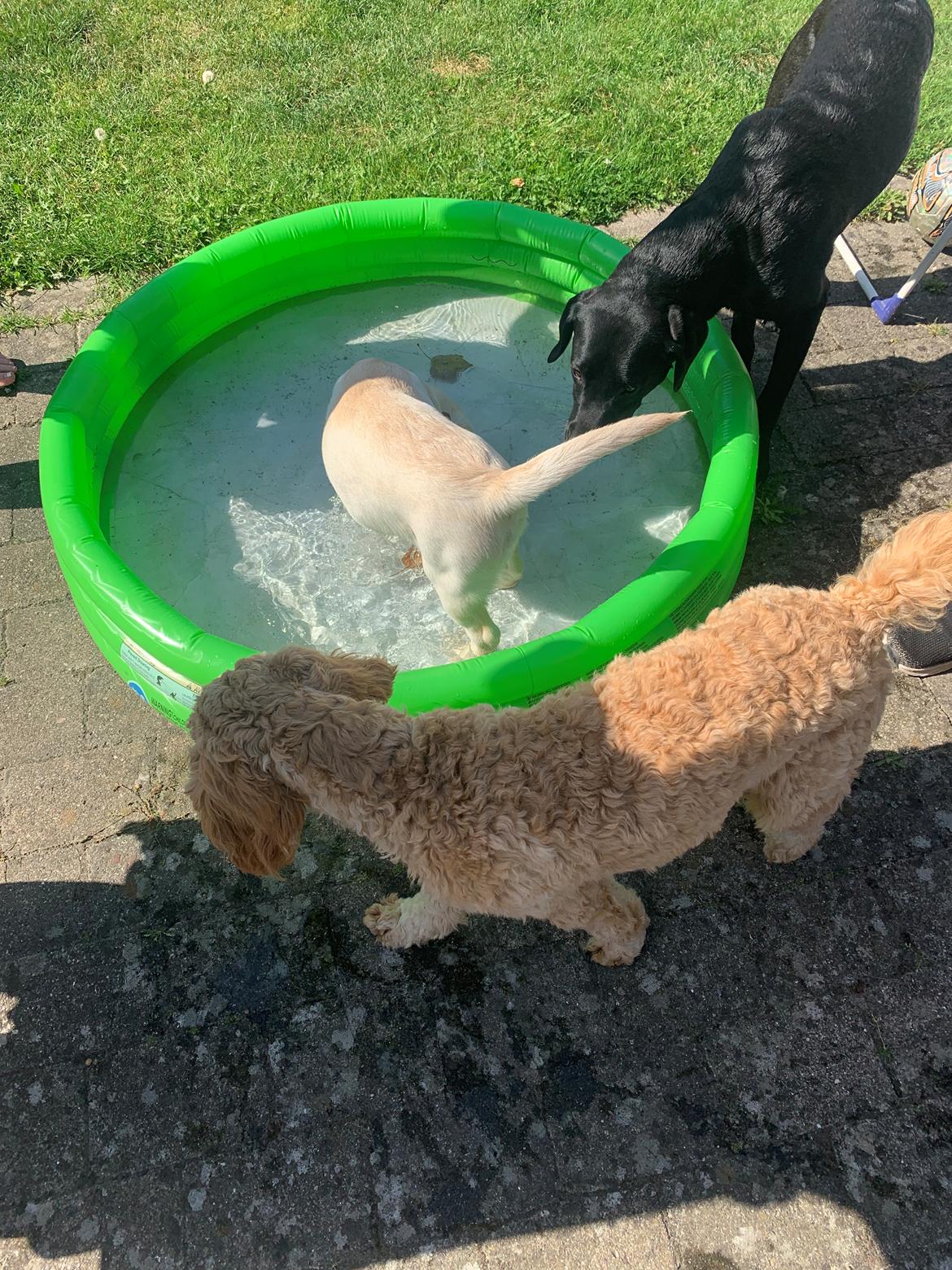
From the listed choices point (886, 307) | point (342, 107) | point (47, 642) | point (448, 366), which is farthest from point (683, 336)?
point (342, 107)

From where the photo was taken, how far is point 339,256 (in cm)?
447

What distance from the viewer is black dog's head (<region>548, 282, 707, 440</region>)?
10.5ft

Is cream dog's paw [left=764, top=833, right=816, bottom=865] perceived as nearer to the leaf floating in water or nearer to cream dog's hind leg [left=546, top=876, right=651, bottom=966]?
cream dog's hind leg [left=546, top=876, right=651, bottom=966]

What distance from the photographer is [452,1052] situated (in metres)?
2.48

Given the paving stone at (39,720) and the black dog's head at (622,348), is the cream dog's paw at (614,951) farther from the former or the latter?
the paving stone at (39,720)

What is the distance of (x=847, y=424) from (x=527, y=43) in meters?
4.47

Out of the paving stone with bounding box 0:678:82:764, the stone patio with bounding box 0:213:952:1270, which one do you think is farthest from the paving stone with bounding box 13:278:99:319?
the stone patio with bounding box 0:213:952:1270

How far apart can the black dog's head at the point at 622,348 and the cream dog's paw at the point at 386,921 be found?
2046 mm

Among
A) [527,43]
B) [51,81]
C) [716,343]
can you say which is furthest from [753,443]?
[51,81]

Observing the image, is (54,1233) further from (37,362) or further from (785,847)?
(37,362)

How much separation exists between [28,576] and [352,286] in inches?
100

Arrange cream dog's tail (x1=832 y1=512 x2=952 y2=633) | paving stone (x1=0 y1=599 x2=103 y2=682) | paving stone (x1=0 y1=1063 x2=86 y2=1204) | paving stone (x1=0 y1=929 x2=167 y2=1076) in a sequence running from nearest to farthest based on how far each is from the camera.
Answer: cream dog's tail (x1=832 y1=512 x2=952 y2=633)
paving stone (x1=0 y1=1063 x2=86 y2=1204)
paving stone (x1=0 y1=929 x2=167 y2=1076)
paving stone (x1=0 y1=599 x2=103 y2=682)

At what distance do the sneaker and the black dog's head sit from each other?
1.46m

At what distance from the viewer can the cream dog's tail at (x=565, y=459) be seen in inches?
91.7
